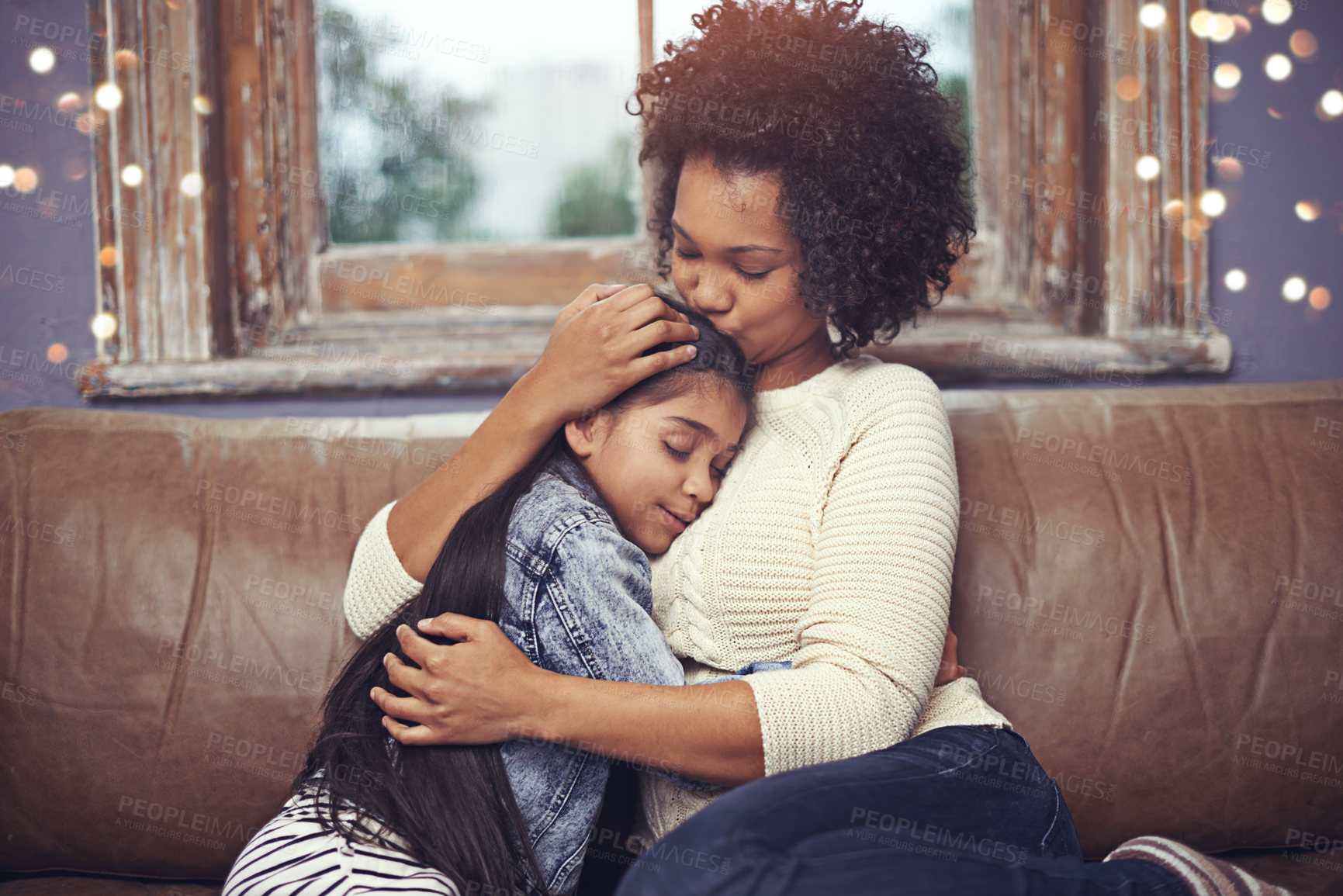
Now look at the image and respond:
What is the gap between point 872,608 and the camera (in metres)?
0.93

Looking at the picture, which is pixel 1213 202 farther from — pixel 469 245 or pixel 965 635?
pixel 469 245

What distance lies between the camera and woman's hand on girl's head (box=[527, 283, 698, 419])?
1065 millimetres

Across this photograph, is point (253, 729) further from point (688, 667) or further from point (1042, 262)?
point (1042, 262)

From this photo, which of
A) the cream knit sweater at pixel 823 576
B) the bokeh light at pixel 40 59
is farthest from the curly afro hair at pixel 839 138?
the bokeh light at pixel 40 59

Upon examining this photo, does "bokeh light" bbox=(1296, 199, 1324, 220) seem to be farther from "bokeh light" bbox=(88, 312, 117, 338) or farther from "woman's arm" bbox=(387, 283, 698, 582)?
"bokeh light" bbox=(88, 312, 117, 338)

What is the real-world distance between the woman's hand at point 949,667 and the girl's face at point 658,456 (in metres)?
0.37

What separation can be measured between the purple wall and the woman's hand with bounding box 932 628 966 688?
2.70 ft

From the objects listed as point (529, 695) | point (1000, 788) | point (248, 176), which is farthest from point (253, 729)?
point (248, 176)

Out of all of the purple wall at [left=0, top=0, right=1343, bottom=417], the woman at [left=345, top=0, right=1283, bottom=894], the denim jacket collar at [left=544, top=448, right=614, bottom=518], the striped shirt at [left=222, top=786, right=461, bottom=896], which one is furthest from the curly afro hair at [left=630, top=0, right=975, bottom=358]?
the striped shirt at [left=222, top=786, right=461, bottom=896]

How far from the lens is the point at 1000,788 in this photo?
36.1 inches

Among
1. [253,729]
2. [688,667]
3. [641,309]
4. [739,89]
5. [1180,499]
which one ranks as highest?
[739,89]

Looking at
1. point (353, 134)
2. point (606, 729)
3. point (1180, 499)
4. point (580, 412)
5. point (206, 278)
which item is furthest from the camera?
point (353, 134)

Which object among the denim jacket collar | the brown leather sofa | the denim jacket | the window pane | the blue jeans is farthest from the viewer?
the window pane

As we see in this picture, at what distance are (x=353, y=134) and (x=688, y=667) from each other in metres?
1.37
